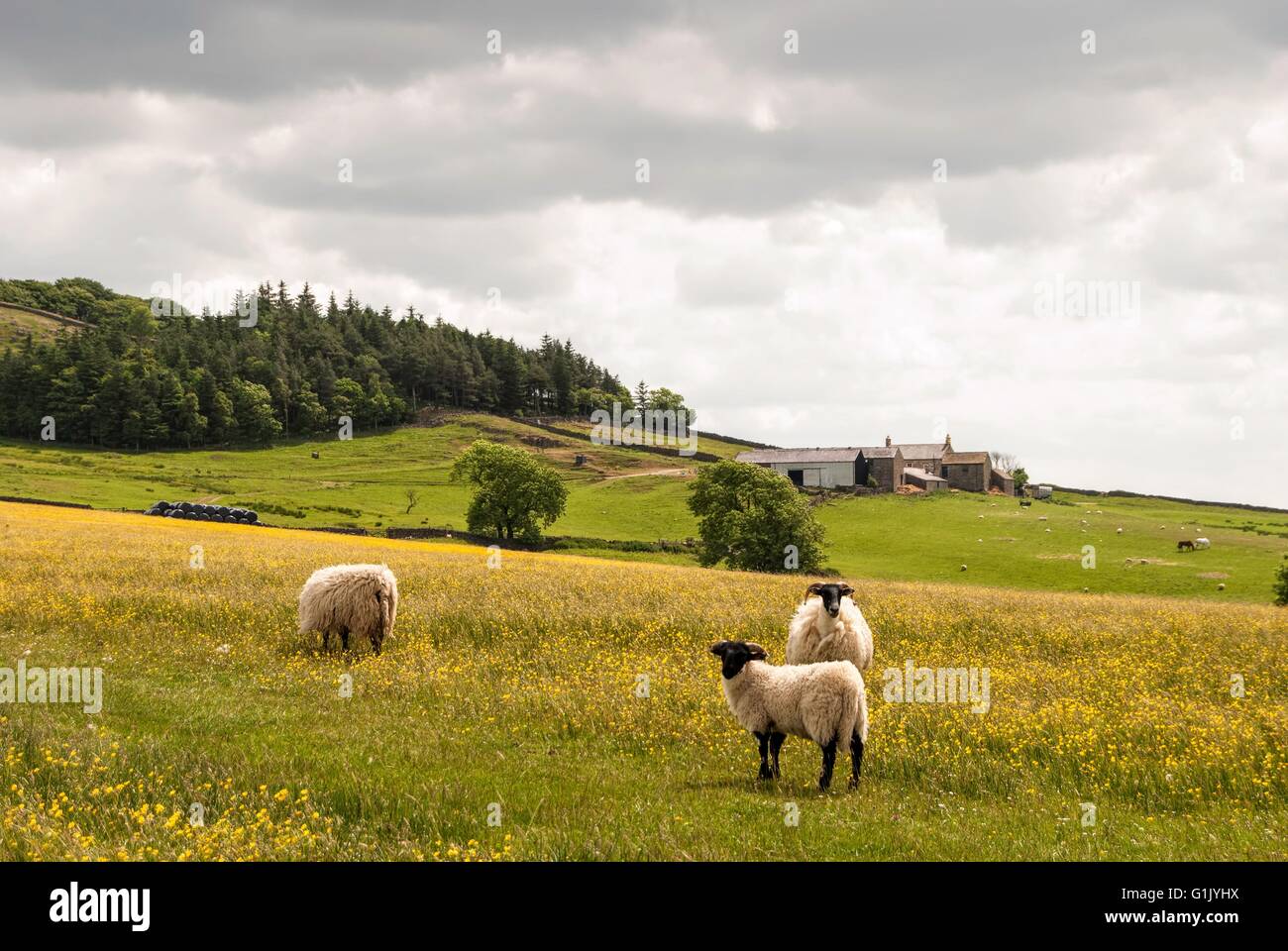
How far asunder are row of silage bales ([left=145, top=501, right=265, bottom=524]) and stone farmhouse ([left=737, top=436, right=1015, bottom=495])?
73.3 m

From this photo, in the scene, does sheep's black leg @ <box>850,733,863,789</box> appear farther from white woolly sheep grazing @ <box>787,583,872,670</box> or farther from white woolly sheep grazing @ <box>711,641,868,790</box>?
white woolly sheep grazing @ <box>787,583,872,670</box>

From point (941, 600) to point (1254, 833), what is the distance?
16.1m

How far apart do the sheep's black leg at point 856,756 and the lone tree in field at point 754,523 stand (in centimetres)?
5021

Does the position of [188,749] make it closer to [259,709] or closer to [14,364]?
[259,709]

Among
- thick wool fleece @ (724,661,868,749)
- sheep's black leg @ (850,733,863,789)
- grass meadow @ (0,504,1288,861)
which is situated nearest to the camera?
grass meadow @ (0,504,1288,861)

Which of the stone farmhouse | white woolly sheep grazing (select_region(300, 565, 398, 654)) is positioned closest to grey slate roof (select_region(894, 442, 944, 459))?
the stone farmhouse

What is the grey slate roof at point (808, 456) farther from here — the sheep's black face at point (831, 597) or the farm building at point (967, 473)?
the sheep's black face at point (831, 597)

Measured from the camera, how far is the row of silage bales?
211 ft

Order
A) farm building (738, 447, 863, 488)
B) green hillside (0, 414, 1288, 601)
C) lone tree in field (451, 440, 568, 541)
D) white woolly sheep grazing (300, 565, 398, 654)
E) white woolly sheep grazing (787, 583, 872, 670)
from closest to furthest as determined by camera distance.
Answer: white woolly sheep grazing (787, 583, 872, 670)
white woolly sheep grazing (300, 565, 398, 654)
green hillside (0, 414, 1288, 601)
lone tree in field (451, 440, 568, 541)
farm building (738, 447, 863, 488)

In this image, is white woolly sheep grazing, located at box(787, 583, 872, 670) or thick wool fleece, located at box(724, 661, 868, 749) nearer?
thick wool fleece, located at box(724, 661, 868, 749)

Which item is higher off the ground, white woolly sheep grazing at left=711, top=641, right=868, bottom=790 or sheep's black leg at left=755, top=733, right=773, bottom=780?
white woolly sheep grazing at left=711, top=641, right=868, bottom=790

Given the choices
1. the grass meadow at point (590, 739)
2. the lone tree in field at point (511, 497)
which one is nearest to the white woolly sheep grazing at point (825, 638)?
the grass meadow at point (590, 739)

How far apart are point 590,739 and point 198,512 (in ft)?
206
